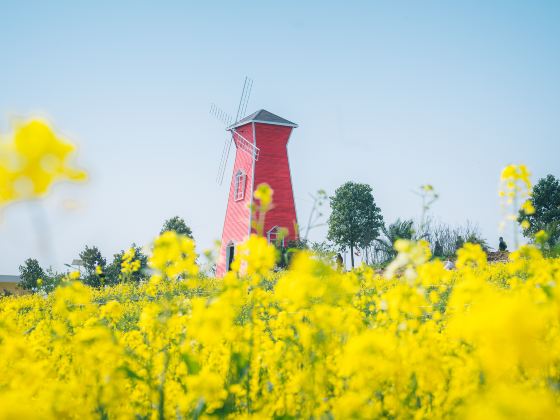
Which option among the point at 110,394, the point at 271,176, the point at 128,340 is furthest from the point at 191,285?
the point at 271,176

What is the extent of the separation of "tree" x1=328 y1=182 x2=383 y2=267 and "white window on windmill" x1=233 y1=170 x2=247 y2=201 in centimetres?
840

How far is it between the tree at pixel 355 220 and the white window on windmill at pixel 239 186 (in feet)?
27.6

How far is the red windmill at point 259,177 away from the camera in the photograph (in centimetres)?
2239

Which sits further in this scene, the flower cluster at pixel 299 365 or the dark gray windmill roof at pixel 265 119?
the dark gray windmill roof at pixel 265 119

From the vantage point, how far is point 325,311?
286 centimetres

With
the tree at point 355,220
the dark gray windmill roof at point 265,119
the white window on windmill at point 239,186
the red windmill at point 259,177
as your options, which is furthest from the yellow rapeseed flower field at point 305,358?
the tree at point 355,220

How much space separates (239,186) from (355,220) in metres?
9.08

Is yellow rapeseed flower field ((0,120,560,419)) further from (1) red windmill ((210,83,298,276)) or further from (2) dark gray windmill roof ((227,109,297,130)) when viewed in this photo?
(2) dark gray windmill roof ((227,109,297,130))

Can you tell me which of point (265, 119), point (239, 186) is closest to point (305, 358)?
point (239, 186)

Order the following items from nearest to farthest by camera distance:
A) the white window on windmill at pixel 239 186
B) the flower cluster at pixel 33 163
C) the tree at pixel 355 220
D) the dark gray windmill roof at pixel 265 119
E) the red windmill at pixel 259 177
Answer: the flower cluster at pixel 33 163 < the red windmill at pixel 259 177 < the white window on windmill at pixel 239 186 < the dark gray windmill roof at pixel 265 119 < the tree at pixel 355 220

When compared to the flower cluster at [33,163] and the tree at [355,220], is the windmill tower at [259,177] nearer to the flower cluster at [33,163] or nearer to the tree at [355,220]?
the tree at [355,220]

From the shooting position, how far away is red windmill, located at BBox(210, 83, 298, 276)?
2239 centimetres

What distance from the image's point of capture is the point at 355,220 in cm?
2989

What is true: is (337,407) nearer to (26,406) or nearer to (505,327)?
(505,327)
